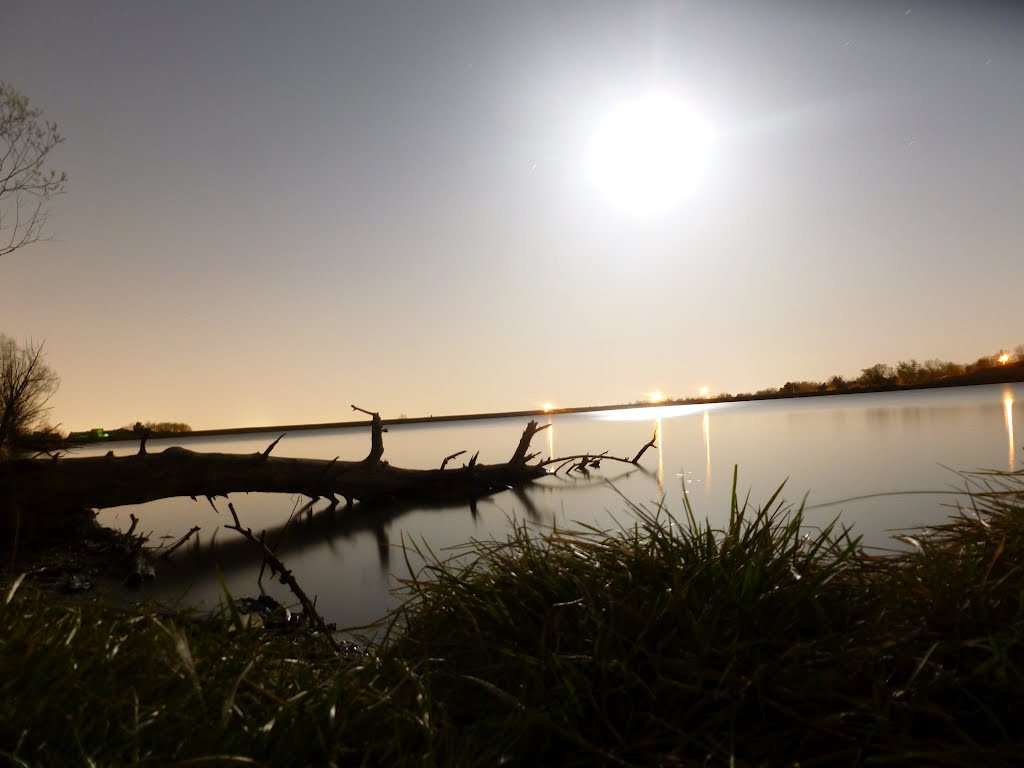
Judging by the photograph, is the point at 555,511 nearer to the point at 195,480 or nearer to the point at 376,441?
the point at 376,441

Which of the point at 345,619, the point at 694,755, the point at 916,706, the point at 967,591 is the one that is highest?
the point at 967,591

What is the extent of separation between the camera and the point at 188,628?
243cm

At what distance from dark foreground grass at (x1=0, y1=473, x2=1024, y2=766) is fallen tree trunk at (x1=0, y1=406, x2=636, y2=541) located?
21.4ft

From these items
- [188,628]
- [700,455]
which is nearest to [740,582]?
[188,628]

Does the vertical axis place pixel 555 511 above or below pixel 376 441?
below

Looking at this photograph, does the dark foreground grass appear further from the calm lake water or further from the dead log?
the dead log

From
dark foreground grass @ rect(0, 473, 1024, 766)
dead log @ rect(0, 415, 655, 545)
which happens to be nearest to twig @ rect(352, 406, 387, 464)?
dead log @ rect(0, 415, 655, 545)

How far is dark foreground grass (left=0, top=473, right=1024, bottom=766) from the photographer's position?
144 centimetres

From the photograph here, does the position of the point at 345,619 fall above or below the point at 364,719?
below

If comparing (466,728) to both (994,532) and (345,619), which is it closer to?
(994,532)

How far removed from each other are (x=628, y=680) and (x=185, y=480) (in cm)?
1082

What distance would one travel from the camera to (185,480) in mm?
10594

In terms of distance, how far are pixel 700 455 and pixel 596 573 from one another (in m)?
24.9

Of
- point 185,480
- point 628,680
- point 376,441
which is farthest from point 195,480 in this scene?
point 628,680
